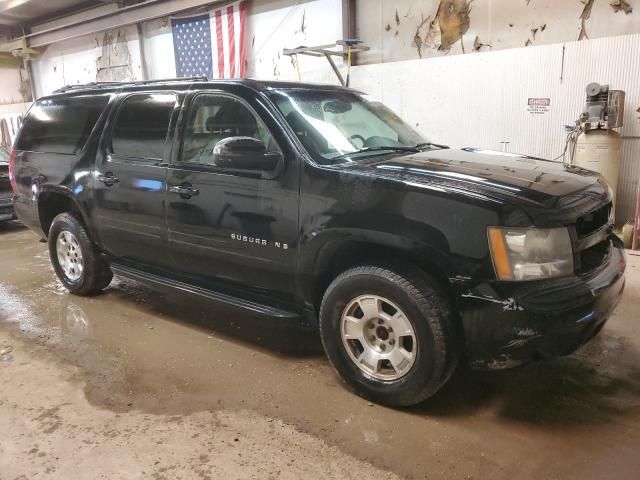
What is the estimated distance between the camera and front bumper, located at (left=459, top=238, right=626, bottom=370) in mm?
2256

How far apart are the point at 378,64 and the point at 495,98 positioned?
75.4 inches

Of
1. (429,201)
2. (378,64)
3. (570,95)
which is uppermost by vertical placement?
(378,64)

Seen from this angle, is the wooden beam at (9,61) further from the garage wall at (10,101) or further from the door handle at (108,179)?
the door handle at (108,179)

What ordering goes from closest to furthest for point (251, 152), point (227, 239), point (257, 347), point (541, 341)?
point (541, 341)
point (251, 152)
point (227, 239)
point (257, 347)

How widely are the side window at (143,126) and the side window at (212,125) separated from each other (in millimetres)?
230

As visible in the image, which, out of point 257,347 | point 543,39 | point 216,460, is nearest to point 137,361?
point 257,347

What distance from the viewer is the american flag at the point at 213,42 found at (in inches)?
377

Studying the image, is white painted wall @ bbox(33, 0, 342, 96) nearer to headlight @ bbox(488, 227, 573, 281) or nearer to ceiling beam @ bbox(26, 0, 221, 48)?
ceiling beam @ bbox(26, 0, 221, 48)

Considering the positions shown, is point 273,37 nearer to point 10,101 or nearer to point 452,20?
point 452,20

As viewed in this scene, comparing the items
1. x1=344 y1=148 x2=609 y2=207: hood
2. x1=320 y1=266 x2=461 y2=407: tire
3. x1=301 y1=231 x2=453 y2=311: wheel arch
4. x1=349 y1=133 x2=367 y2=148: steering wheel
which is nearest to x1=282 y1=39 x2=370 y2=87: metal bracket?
x1=349 y1=133 x2=367 y2=148: steering wheel

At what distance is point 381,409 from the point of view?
8.90 ft

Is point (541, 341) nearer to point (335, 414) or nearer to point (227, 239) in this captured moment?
point (335, 414)

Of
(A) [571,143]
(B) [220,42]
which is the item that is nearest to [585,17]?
(A) [571,143]

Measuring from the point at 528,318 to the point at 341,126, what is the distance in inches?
66.0
